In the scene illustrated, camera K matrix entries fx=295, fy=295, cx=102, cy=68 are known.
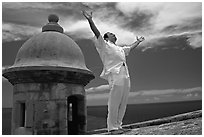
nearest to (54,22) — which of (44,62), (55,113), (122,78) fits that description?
(44,62)

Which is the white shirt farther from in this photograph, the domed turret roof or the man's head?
the domed turret roof

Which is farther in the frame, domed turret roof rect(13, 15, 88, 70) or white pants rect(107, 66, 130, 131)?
domed turret roof rect(13, 15, 88, 70)

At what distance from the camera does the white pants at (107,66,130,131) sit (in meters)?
5.46

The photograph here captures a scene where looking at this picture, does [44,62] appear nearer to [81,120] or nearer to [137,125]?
[81,120]

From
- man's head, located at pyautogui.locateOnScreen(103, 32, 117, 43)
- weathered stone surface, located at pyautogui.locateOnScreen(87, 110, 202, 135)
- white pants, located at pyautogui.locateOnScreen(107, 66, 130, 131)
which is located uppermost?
man's head, located at pyautogui.locateOnScreen(103, 32, 117, 43)

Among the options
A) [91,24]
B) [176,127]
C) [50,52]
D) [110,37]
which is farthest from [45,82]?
[176,127]

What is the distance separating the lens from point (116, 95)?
5465mm

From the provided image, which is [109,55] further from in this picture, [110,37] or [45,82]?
[45,82]

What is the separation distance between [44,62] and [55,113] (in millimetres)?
1264

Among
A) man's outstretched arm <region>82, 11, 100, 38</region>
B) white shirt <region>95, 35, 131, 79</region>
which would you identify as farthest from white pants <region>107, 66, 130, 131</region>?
man's outstretched arm <region>82, 11, 100, 38</region>

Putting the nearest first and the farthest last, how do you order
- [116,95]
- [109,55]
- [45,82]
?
1. [116,95]
2. [109,55]
3. [45,82]

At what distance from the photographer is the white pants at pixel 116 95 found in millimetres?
5457

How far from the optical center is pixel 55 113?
7.14 metres

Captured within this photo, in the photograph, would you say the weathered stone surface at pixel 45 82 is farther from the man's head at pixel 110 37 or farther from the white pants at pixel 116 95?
the white pants at pixel 116 95
